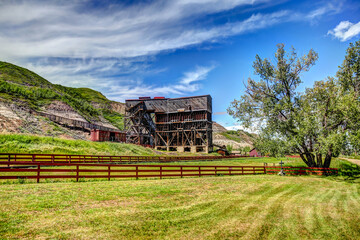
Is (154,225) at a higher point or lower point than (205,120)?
lower

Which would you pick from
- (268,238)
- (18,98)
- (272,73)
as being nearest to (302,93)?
(272,73)

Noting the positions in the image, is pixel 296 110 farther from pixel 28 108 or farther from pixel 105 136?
pixel 28 108

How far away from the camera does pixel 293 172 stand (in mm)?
28422

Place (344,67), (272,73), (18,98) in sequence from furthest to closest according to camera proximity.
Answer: (18,98)
(272,73)
(344,67)

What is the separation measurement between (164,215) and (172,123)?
6607 centimetres

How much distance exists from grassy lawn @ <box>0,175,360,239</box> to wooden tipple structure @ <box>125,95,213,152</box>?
58.6 metres

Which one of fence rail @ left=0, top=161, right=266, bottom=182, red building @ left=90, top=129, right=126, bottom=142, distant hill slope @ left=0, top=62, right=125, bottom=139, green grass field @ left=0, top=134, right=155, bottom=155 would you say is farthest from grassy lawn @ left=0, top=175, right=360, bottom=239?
red building @ left=90, top=129, right=126, bottom=142

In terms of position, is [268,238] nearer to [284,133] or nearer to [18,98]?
[284,133]

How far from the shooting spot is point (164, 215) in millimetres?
9703

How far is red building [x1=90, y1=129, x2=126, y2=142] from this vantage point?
58438 mm

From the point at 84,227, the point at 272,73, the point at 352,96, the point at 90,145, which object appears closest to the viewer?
the point at 84,227

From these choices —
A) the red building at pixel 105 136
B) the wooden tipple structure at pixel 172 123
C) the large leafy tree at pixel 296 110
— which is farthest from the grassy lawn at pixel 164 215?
the wooden tipple structure at pixel 172 123

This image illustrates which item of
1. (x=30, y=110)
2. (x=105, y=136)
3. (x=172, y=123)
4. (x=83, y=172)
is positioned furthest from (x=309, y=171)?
(x=30, y=110)

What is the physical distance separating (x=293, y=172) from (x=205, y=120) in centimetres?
4403
